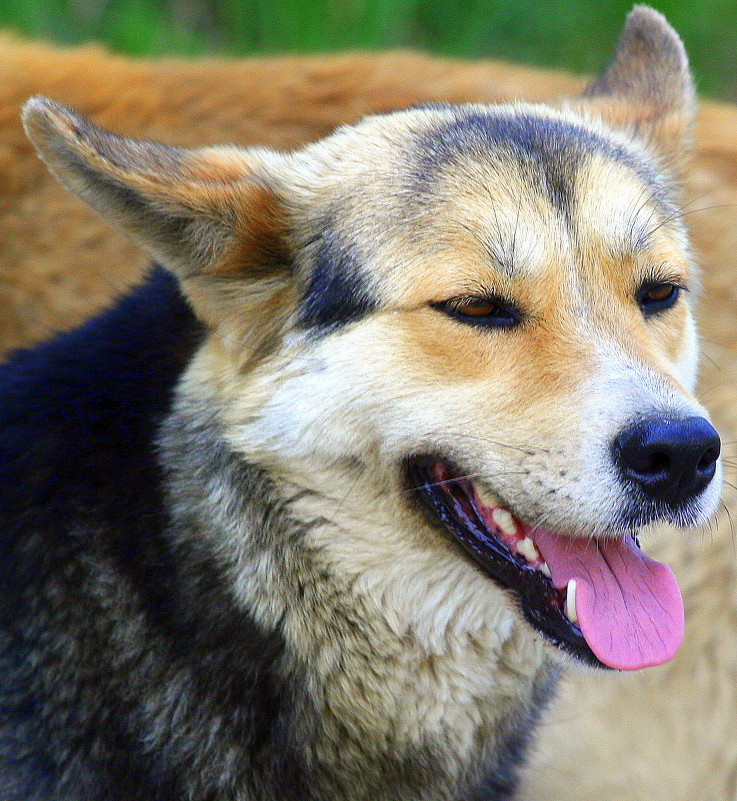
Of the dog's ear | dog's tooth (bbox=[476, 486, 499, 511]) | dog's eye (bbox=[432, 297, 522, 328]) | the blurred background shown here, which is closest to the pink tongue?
dog's tooth (bbox=[476, 486, 499, 511])

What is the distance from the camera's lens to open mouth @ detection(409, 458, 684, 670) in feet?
7.72

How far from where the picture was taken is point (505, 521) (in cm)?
243

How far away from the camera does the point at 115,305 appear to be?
2934 millimetres

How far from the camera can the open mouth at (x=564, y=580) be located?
2.35m

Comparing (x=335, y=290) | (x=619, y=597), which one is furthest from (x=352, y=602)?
(x=335, y=290)

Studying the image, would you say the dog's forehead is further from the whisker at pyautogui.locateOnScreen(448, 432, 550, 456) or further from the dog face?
the whisker at pyautogui.locateOnScreen(448, 432, 550, 456)

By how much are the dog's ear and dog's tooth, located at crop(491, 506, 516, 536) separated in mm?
1321

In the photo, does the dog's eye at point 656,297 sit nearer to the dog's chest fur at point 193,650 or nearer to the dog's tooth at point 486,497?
the dog's tooth at point 486,497

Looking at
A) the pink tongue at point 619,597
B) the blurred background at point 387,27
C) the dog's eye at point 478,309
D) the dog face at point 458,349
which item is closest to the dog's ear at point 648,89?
the dog face at point 458,349

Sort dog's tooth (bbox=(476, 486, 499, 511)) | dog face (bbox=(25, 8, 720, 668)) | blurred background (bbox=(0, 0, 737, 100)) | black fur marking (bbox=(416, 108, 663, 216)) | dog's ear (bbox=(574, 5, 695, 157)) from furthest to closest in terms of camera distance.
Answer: blurred background (bbox=(0, 0, 737, 100)), dog's ear (bbox=(574, 5, 695, 157)), black fur marking (bbox=(416, 108, 663, 216)), dog's tooth (bbox=(476, 486, 499, 511)), dog face (bbox=(25, 8, 720, 668))

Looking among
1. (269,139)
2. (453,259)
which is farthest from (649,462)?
(269,139)

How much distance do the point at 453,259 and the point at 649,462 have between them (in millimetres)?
633

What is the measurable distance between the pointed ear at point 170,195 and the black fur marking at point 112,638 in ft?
1.46

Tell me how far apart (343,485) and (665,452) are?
737mm
